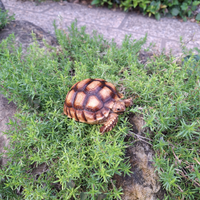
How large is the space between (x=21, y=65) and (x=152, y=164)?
1886mm

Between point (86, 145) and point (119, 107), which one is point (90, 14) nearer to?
point (119, 107)

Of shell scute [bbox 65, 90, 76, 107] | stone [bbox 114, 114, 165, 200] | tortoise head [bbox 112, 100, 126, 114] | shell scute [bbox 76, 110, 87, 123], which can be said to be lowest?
stone [bbox 114, 114, 165, 200]

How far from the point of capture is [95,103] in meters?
1.75

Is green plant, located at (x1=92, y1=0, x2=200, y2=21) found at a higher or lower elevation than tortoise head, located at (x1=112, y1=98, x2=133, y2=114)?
higher

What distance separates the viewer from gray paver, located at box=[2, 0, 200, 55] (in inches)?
144

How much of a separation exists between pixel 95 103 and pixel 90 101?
0.06 metres

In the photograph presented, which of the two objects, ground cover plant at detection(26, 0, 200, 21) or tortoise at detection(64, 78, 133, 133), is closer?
tortoise at detection(64, 78, 133, 133)

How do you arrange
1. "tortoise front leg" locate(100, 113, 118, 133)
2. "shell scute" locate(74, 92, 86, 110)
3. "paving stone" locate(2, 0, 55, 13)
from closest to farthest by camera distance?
"tortoise front leg" locate(100, 113, 118, 133) → "shell scute" locate(74, 92, 86, 110) → "paving stone" locate(2, 0, 55, 13)

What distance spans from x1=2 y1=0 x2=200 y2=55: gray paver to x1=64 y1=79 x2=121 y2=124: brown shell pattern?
79.1 inches

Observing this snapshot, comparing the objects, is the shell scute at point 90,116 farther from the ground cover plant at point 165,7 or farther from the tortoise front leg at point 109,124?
the ground cover plant at point 165,7

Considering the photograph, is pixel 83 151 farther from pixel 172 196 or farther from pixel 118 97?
pixel 172 196

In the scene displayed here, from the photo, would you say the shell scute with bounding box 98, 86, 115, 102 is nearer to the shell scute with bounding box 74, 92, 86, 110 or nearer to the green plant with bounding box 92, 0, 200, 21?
the shell scute with bounding box 74, 92, 86, 110

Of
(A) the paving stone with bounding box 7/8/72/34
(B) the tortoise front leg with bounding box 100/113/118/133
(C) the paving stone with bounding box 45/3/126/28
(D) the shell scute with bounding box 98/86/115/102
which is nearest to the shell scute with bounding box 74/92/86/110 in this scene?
(D) the shell scute with bounding box 98/86/115/102

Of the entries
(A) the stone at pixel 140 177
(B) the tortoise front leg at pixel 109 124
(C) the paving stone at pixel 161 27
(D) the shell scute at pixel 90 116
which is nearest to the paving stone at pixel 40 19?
(C) the paving stone at pixel 161 27
